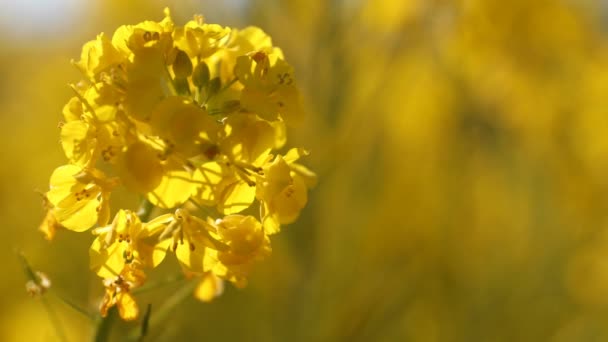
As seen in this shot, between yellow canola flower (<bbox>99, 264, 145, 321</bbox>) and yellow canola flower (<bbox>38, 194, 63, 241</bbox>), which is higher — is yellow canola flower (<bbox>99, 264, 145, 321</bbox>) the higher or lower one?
the higher one

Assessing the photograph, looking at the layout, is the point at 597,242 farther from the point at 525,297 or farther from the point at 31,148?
the point at 31,148

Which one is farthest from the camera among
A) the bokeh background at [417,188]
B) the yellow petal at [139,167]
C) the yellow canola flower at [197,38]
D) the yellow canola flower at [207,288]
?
the bokeh background at [417,188]

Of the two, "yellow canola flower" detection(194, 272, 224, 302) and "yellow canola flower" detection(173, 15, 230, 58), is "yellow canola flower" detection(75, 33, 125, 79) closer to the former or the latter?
"yellow canola flower" detection(173, 15, 230, 58)

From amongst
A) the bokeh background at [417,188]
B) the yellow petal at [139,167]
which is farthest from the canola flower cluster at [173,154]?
the bokeh background at [417,188]

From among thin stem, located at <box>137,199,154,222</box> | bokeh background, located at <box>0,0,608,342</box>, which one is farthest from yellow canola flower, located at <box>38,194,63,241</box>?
bokeh background, located at <box>0,0,608,342</box>

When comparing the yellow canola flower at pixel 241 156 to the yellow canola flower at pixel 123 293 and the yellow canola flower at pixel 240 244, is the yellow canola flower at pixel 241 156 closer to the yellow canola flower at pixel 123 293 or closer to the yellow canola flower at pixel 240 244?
the yellow canola flower at pixel 240 244

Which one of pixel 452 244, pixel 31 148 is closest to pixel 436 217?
pixel 452 244
